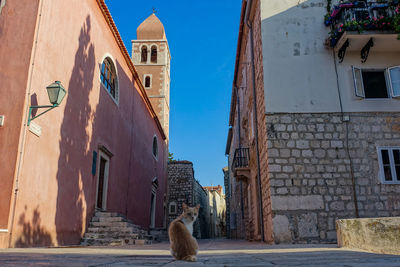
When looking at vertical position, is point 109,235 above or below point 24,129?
below

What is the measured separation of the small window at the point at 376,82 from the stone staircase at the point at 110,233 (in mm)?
7349

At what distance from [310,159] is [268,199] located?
1.53m

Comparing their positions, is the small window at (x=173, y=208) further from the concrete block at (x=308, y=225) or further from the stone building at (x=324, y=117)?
the concrete block at (x=308, y=225)

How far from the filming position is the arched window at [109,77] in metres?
11.7

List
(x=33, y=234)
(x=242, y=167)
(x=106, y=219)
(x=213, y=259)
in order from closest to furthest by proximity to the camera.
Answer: (x=213, y=259), (x=33, y=234), (x=106, y=219), (x=242, y=167)

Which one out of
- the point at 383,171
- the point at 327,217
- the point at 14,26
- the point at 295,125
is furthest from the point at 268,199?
the point at 14,26

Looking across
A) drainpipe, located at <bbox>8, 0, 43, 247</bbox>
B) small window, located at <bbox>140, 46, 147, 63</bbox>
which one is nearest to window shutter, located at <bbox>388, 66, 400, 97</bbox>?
drainpipe, located at <bbox>8, 0, 43, 247</bbox>

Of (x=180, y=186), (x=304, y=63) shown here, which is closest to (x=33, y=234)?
(x=304, y=63)

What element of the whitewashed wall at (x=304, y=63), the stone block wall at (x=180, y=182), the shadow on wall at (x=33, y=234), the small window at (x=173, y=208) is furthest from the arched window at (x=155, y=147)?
the shadow on wall at (x=33, y=234)

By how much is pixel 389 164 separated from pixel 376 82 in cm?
242

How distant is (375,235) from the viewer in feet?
16.6

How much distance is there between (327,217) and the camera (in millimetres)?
8609

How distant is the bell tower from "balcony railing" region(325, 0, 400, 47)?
57.6 feet

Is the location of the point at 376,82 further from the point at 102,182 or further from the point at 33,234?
the point at 33,234
